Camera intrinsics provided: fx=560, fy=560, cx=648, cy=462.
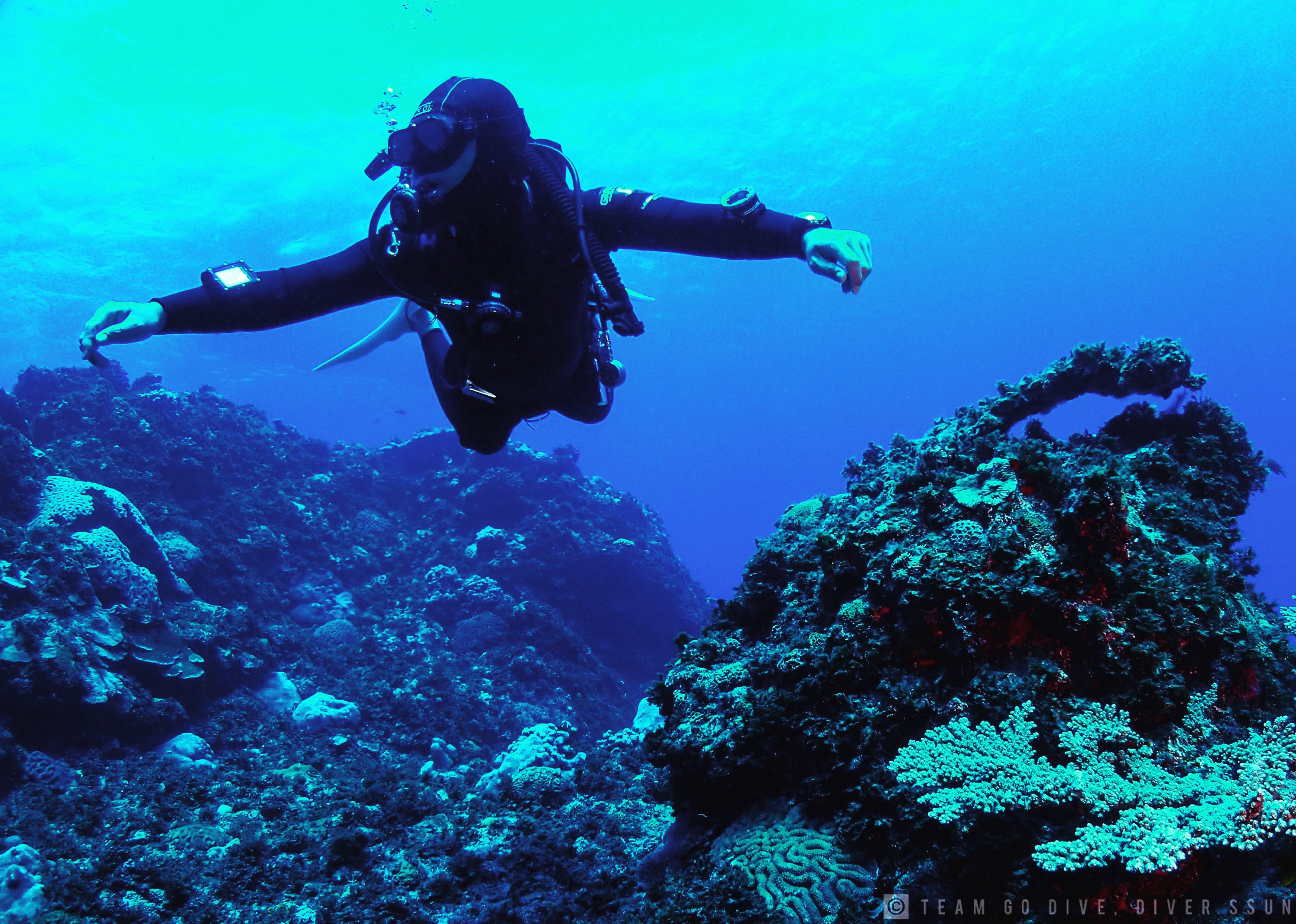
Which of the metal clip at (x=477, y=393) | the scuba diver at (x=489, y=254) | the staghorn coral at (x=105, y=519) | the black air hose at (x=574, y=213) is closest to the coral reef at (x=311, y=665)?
the staghorn coral at (x=105, y=519)

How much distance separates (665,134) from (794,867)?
29.8 metres

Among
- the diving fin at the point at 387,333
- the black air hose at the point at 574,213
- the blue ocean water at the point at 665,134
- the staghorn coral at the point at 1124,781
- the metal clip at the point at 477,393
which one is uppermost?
the blue ocean water at the point at 665,134

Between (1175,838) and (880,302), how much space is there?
80.0m

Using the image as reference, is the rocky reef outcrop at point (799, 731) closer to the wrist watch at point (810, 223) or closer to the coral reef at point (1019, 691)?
the coral reef at point (1019, 691)

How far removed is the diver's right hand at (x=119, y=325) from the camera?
308 cm

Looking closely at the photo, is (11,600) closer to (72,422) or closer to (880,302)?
(72,422)

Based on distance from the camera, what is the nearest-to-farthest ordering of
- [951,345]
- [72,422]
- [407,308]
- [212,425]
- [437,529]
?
1. [407,308]
2. [72,422]
3. [212,425]
4. [437,529]
5. [951,345]

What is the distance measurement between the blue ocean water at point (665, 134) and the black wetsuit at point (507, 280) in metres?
18.1

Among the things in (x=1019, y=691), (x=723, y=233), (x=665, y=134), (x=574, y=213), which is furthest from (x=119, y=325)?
(x=665, y=134)

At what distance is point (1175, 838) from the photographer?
1.80 meters

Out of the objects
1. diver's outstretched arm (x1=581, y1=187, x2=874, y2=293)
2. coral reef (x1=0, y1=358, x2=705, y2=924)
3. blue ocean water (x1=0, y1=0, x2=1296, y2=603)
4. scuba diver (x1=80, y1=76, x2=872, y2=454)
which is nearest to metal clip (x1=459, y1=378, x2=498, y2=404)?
scuba diver (x1=80, y1=76, x2=872, y2=454)

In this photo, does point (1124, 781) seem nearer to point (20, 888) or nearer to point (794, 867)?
point (794, 867)

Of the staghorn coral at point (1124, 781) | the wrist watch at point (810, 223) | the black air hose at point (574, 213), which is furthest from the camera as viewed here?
the black air hose at point (574, 213)

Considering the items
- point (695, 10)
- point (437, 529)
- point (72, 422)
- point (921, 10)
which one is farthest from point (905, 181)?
point (72, 422)
